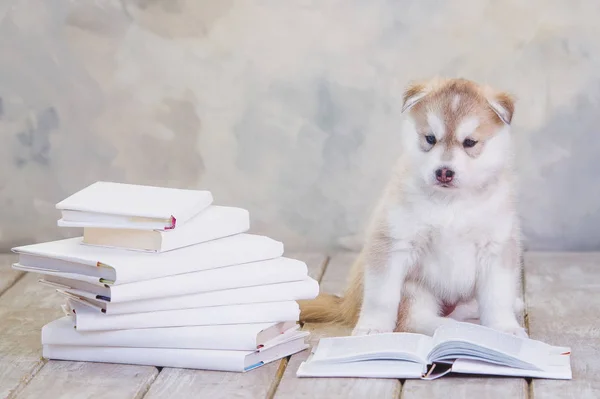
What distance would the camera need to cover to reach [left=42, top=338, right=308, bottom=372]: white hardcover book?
85.1 inches

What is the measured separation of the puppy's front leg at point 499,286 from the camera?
7.62 feet

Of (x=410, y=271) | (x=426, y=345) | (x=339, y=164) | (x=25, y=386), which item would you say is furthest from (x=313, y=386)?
(x=339, y=164)

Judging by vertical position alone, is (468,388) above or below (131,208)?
below

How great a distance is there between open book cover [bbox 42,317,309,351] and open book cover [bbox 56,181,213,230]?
0.78ft

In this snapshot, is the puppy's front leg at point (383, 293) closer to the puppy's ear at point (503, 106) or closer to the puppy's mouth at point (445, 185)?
the puppy's mouth at point (445, 185)

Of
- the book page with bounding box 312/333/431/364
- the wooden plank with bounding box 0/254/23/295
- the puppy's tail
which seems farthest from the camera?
the wooden plank with bounding box 0/254/23/295

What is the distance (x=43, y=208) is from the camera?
3414mm

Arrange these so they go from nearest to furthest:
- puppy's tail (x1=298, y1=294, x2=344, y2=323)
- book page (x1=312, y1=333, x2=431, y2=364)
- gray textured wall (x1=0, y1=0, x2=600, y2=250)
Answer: book page (x1=312, y1=333, x2=431, y2=364) → puppy's tail (x1=298, y1=294, x2=344, y2=323) → gray textured wall (x1=0, y1=0, x2=600, y2=250)

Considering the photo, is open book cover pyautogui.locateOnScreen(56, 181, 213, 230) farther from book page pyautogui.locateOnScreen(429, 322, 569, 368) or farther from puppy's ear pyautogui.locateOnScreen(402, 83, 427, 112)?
book page pyautogui.locateOnScreen(429, 322, 569, 368)

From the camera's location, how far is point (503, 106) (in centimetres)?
228

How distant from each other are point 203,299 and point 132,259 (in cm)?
19

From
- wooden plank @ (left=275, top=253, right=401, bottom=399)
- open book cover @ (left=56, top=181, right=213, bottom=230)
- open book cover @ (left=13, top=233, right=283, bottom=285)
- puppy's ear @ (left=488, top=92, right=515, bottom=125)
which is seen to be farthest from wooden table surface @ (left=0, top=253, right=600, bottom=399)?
puppy's ear @ (left=488, top=92, right=515, bottom=125)

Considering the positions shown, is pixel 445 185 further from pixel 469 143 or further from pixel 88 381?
pixel 88 381

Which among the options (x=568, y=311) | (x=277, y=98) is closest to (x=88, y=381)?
(x=568, y=311)
